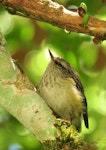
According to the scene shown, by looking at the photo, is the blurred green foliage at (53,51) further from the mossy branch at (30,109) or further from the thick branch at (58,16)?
the mossy branch at (30,109)

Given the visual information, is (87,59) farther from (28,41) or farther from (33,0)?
(33,0)

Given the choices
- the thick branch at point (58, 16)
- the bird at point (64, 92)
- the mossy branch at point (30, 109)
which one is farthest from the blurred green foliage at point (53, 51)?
the mossy branch at point (30, 109)

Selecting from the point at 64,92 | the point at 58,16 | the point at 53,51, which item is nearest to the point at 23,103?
the point at 58,16

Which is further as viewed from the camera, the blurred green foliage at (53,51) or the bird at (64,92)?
the blurred green foliage at (53,51)

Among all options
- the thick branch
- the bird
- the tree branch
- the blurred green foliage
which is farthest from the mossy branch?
the blurred green foliage

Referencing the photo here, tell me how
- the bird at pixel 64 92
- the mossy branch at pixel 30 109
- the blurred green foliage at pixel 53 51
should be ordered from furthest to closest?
the blurred green foliage at pixel 53 51, the bird at pixel 64 92, the mossy branch at pixel 30 109

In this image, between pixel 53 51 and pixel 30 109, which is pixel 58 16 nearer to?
pixel 30 109

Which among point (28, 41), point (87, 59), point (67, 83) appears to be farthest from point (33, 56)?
point (67, 83)
